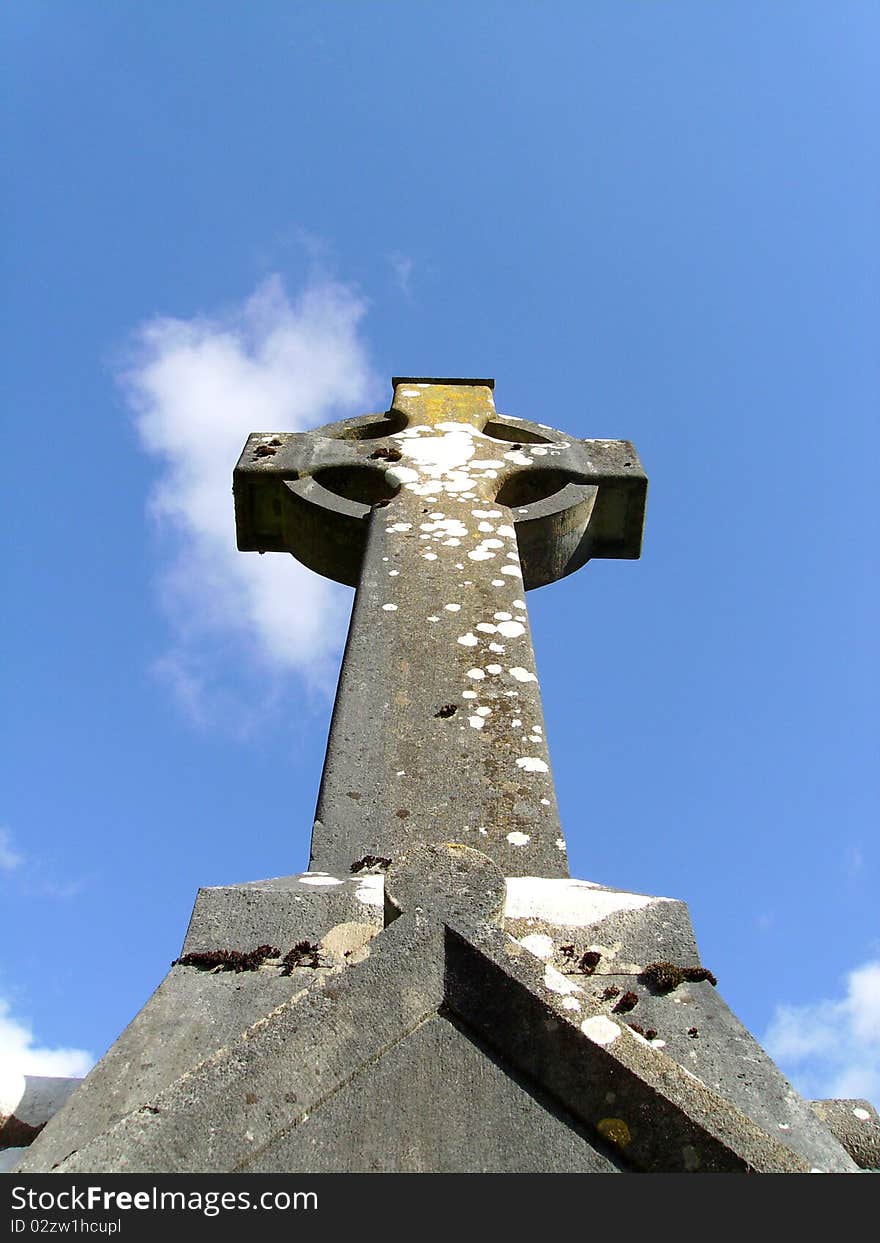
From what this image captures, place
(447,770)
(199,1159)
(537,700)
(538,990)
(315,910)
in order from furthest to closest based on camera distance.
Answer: (537,700), (447,770), (315,910), (538,990), (199,1159)

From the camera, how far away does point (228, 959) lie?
2492 millimetres

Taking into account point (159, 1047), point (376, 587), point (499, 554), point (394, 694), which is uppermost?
point (499, 554)

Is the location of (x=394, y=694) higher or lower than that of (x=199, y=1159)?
higher

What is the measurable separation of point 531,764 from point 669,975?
1.12m

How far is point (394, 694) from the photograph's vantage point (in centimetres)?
378

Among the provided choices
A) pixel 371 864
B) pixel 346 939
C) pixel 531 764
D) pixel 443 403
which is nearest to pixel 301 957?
pixel 346 939

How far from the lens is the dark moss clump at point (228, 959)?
97.6 inches

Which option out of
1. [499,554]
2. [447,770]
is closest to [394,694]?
[447,770]

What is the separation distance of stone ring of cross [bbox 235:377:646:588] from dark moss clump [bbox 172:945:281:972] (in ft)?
8.56

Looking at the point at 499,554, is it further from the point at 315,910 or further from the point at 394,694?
the point at 315,910

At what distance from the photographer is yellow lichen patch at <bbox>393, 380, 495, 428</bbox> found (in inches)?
237

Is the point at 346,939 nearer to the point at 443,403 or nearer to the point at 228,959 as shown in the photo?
the point at 228,959
